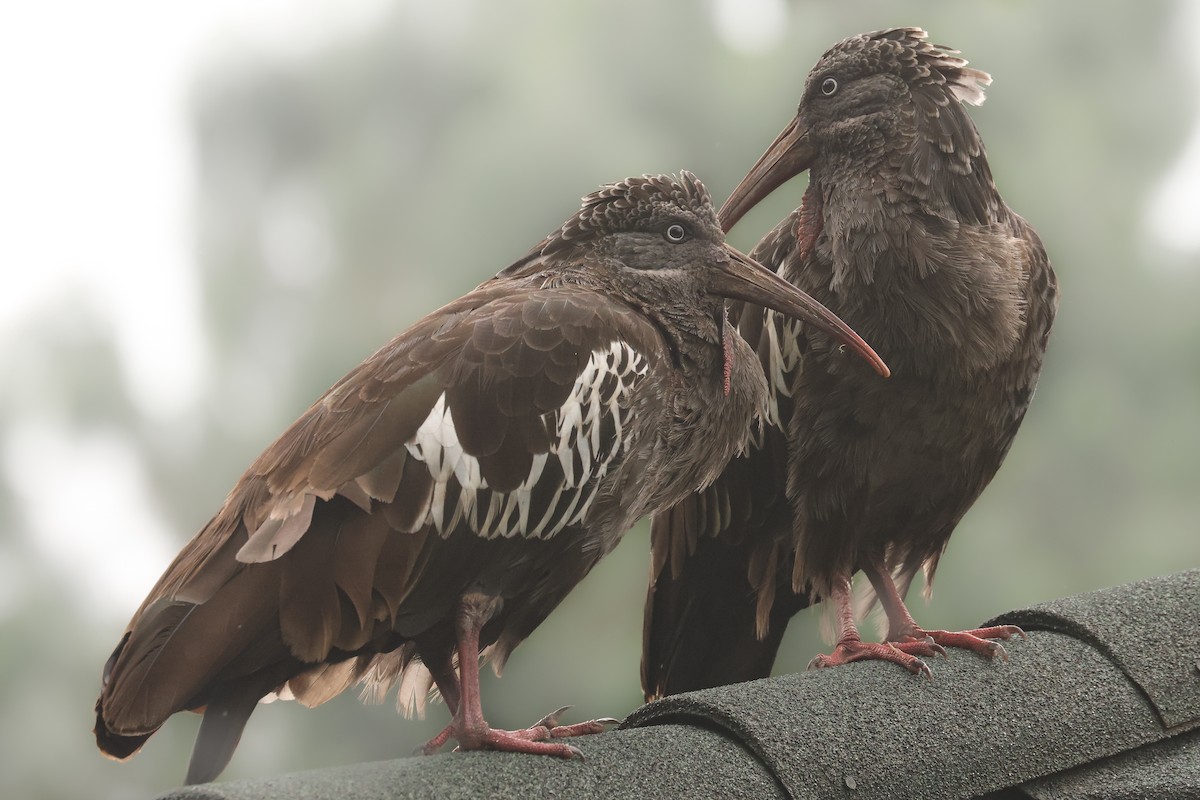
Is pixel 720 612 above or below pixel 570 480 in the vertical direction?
below

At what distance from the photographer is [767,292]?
1842 millimetres

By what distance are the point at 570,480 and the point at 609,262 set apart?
1.19ft

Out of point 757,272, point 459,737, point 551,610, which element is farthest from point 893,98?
point 459,737

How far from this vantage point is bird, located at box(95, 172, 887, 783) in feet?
4.77

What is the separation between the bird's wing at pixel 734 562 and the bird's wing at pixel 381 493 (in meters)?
0.66

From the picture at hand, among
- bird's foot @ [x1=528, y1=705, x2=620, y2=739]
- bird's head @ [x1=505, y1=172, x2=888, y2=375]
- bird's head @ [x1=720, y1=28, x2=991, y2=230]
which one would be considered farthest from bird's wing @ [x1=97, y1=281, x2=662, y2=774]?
bird's head @ [x1=720, y1=28, x2=991, y2=230]

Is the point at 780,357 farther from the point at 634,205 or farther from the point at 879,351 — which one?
the point at 634,205

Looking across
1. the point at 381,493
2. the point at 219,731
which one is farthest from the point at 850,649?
the point at 219,731

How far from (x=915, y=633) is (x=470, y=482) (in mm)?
965

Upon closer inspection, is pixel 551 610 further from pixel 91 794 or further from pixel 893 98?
pixel 91 794

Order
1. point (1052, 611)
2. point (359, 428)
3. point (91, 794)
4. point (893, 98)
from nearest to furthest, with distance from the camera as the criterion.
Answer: point (359, 428)
point (1052, 611)
point (893, 98)
point (91, 794)

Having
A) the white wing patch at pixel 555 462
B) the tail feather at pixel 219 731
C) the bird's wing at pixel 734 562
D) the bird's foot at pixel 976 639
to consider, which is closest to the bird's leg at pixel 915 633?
the bird's foot at pixel 976 639

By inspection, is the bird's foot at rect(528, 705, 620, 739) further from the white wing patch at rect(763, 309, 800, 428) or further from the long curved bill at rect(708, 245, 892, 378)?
the white wing patch at rect(763, 309, 800, 428)

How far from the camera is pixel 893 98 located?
223cm
